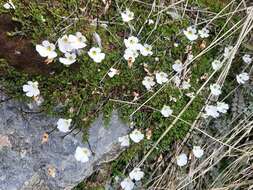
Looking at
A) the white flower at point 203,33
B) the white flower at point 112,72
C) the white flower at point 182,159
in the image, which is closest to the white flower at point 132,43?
the white flower at point 112,72

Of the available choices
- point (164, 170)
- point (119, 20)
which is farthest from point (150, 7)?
point (164, 170)

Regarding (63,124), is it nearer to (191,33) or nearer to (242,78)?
(191,33)

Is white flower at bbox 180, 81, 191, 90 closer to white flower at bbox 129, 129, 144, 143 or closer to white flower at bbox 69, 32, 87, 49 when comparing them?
white flower at bbox 129, 129, 144, 143

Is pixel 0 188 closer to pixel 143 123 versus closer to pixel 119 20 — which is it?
pixel 143 123

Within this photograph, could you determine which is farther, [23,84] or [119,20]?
[119,20]

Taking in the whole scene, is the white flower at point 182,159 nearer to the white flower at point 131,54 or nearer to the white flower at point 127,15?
the white flower at point 131,54

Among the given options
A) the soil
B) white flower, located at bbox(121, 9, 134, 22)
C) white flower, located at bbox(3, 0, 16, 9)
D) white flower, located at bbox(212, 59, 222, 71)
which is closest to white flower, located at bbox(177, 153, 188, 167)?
white flower, located at bbox(212, 59, 222, 71)

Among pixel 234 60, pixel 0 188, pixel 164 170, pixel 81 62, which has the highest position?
pixel 81 62
